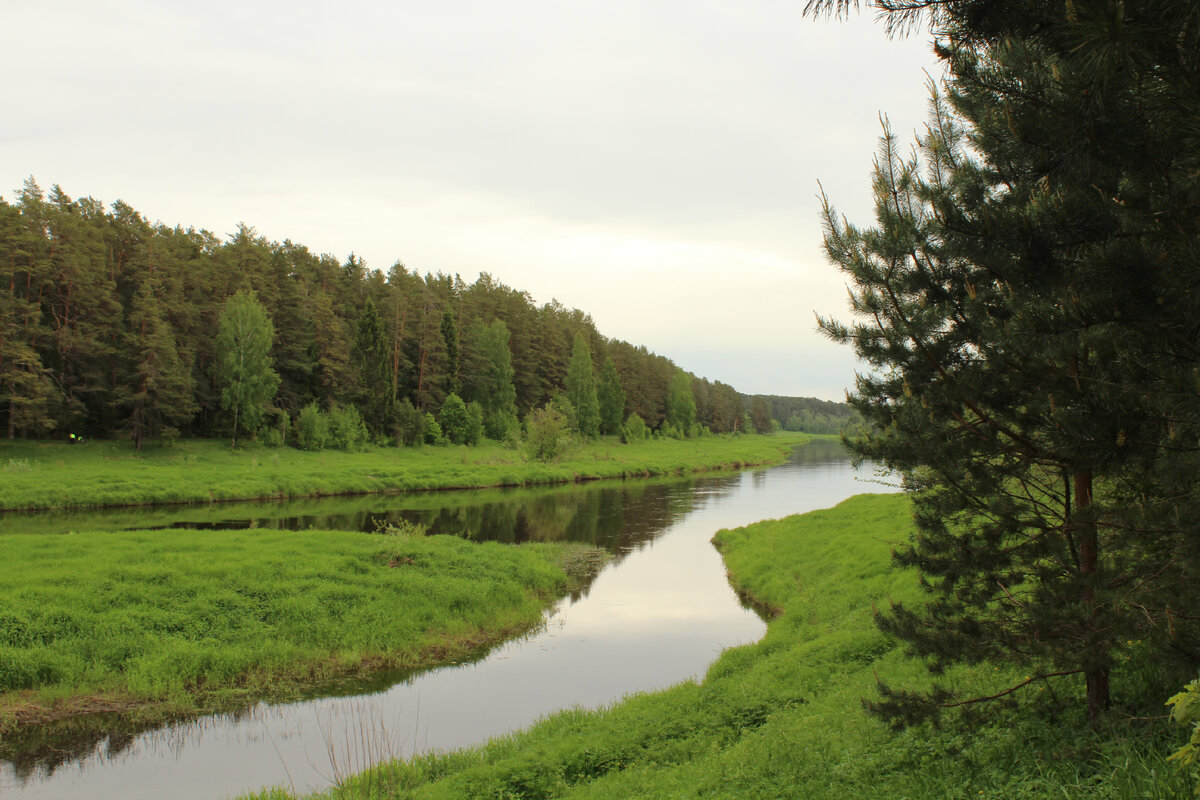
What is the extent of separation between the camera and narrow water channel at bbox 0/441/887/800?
9789 mm

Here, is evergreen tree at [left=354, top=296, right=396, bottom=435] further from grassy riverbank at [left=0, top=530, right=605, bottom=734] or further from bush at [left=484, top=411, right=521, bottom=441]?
grassy riverbank at [left=0, top=530, right=605, bottom=734]

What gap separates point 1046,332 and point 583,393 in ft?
245

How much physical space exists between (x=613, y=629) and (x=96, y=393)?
4337cm

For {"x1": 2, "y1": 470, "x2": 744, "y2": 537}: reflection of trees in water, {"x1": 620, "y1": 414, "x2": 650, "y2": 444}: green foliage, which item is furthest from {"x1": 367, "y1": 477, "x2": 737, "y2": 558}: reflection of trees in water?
{"x1": 620, "y1": 414, "x2": 650, "y2": 444}: green foliage

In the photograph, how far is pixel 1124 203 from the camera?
13.5ft

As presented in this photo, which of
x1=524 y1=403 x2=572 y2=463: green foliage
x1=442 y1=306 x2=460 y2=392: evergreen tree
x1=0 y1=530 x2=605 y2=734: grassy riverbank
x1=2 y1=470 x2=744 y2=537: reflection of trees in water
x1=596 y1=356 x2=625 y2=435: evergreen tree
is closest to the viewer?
x1=0 y1=530 x2=605 y2=734: grassy riverbank

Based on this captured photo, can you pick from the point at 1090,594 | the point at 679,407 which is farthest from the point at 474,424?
the point at 1090,594

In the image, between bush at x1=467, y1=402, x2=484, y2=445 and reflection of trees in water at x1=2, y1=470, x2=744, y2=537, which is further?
bush at x1=467, y1=402, x2=484, y2=445

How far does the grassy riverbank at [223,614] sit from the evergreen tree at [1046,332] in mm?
11366

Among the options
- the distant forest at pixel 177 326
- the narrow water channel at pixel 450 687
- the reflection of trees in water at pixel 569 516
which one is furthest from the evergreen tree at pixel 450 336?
the narrow water channel at pixel 450 687

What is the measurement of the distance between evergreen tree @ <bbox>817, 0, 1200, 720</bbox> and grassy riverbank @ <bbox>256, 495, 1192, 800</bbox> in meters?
0.46

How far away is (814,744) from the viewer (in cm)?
754

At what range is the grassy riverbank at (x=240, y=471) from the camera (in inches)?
1284

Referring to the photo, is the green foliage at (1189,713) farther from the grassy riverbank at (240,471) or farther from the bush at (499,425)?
the bush at (499,425)
